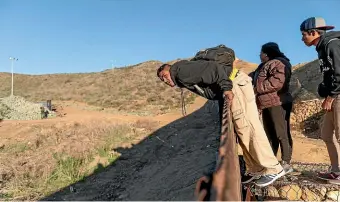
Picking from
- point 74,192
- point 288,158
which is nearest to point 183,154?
point 74,192

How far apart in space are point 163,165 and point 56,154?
146 inches

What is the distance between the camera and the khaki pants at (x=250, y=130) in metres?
3.67

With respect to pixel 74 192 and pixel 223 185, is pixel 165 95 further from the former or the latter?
pixel 223 185

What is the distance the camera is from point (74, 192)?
28.8 feet

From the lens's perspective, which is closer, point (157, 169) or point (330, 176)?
point (330, 176)

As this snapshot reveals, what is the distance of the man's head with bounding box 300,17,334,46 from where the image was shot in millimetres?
3793

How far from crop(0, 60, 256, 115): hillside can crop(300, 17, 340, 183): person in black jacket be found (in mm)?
20932

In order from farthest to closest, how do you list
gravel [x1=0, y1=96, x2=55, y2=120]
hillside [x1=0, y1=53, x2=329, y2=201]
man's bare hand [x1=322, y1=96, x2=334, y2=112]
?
gravel [x1=0, y1=96, x2=55, y2=120] < hillside [x1=0, y1=53, x2=329, y2=201] < man's bare hand [x1=322, y1=96, x2=334, y2=112]

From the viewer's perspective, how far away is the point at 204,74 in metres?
3.57

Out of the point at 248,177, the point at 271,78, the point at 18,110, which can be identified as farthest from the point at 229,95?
the point at 18,110

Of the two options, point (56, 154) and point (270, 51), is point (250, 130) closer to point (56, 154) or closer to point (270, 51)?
point (270, 51)

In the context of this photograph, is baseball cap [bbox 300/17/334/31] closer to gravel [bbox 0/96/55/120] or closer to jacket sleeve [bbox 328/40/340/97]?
jacket sleeve [bbox 328/40/340/97]

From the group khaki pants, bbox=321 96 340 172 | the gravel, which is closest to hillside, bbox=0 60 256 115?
the gravel

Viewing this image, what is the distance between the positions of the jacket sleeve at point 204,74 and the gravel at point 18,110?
1855cm
